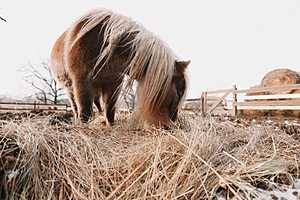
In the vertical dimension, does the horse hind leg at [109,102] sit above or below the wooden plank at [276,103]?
below

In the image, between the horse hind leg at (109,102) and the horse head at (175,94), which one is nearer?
the horse head at (175,94)

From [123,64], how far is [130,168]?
1604 mm

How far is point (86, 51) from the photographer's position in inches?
112

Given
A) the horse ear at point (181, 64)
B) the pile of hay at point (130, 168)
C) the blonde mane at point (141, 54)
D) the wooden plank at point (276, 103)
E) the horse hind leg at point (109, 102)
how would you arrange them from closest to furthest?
the pile of hay at point (130, 168) < the blonde mane at point (141, 54) < the horse ear at point (181, 64) < the horse hind leg at point (109, 102) < the wooden plank at point (276, 103)

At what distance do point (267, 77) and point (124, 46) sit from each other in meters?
11.5

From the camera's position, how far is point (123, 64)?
112 inches

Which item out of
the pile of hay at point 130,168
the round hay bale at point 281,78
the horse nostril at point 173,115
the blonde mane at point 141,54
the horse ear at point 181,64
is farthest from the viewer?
the round hay bale at point 281,78

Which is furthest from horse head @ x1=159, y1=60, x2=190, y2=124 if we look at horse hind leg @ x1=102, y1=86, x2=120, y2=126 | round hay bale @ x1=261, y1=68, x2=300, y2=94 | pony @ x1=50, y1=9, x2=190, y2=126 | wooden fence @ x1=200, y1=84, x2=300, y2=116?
round hay bale @ x1=261, y1=68, x2=300, y2=94

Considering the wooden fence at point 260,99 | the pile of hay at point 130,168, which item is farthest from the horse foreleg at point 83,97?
the wooden fence at point 260,99

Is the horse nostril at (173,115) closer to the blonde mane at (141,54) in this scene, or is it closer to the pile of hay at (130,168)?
the blonde mane at (141,54)

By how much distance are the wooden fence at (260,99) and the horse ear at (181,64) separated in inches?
211

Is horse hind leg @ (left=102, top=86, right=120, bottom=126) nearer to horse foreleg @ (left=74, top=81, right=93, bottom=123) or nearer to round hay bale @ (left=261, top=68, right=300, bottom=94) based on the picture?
horse foreleg @ (left=74, top=81, right=93, bottom=123)

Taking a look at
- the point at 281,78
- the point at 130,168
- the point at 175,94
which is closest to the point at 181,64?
the point at 175,94

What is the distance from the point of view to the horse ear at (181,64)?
2.79 meters
